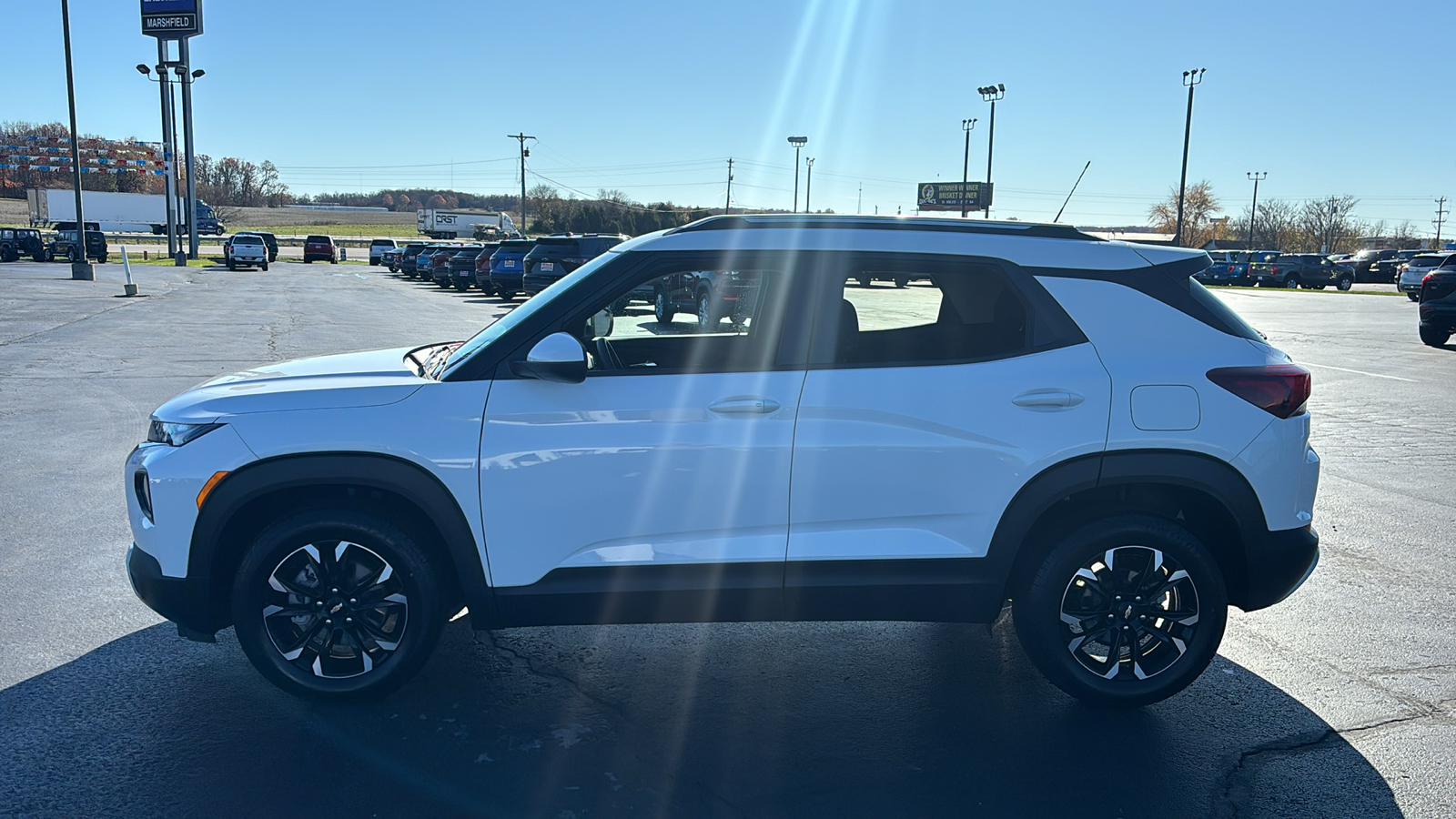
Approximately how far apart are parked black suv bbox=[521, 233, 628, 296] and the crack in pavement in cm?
2000

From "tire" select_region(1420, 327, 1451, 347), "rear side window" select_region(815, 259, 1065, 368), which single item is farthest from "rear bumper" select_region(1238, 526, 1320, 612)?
"tire" select_region(1420, 327, 1451, 347)

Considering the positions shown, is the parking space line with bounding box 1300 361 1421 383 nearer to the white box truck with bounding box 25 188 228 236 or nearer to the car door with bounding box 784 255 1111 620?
the car door with bounding box 784 255 1111 620

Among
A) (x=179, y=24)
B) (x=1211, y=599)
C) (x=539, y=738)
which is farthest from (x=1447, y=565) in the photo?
(x=179, y=24)

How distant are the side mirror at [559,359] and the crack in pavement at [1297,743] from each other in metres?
2.62

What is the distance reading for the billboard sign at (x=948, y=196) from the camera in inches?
3322

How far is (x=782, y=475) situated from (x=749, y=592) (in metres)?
0.46

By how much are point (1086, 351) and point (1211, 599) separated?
1.08 metres

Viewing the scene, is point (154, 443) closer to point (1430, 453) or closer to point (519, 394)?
point (519, 394)

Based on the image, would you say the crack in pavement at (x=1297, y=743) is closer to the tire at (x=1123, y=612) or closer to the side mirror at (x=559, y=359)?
the tire at (x=1123, y=612)

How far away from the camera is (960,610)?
12.3ft

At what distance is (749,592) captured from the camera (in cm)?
365

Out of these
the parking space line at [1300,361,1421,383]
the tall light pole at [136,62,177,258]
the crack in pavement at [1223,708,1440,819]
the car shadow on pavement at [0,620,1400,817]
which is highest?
the tall light pole at [136,62,177,258]

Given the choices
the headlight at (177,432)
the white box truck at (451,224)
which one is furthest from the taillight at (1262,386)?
the white box truck at (451,224)

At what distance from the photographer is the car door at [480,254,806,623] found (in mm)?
3549
